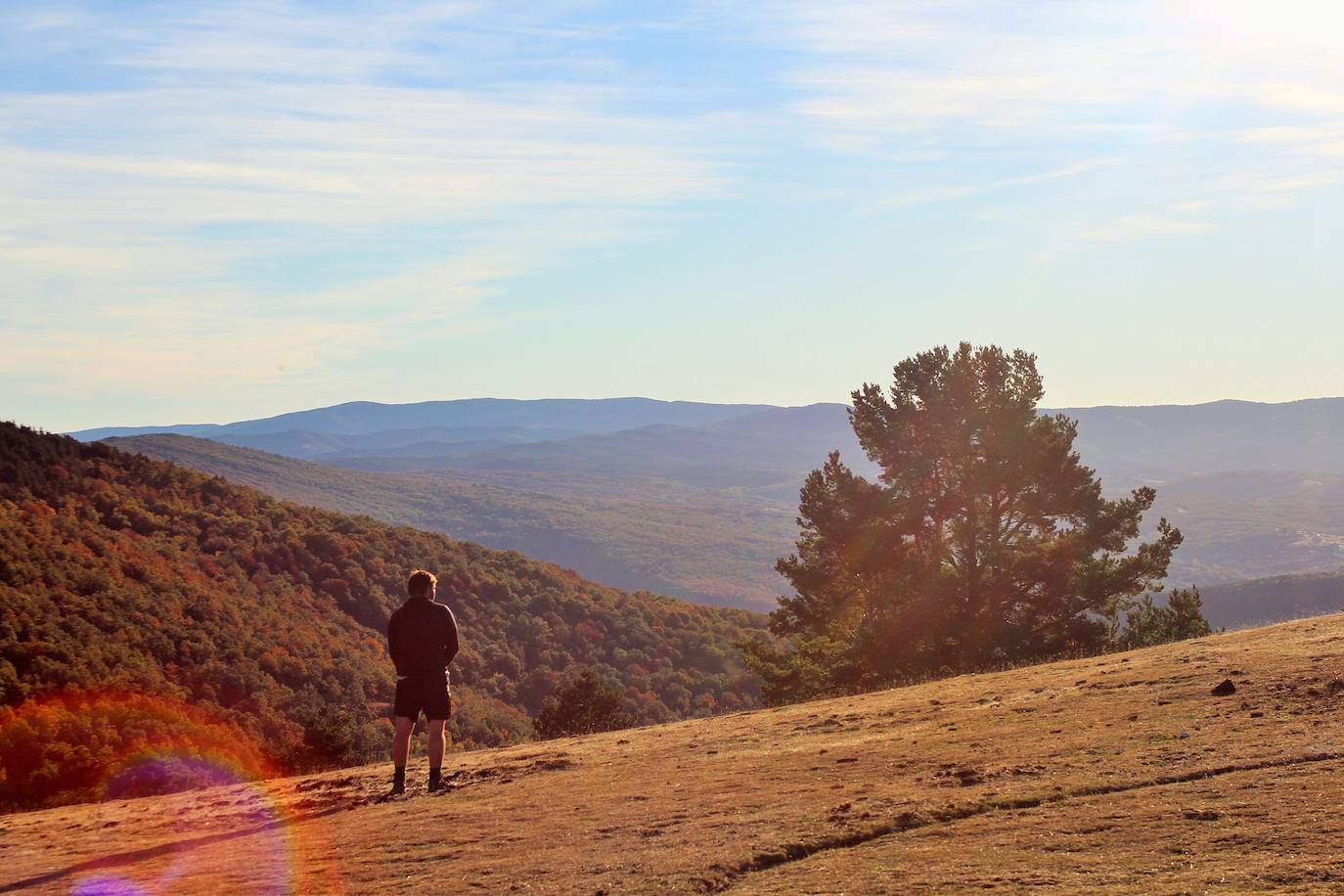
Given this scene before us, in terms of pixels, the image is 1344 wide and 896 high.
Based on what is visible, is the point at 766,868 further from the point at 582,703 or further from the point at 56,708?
the point at 56,708

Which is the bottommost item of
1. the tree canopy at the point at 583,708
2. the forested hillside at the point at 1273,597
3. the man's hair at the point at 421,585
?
the forested hillside at the point at 1273,597

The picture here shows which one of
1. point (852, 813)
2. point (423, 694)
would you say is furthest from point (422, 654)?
point (852, 813)

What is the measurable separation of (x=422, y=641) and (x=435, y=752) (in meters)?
1.25

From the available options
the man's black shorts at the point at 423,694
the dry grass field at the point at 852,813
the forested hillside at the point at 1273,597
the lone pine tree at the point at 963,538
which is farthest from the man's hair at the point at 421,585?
the forested hillside at the point at 1273,597

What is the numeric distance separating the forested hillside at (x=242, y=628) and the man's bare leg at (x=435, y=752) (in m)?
12.1

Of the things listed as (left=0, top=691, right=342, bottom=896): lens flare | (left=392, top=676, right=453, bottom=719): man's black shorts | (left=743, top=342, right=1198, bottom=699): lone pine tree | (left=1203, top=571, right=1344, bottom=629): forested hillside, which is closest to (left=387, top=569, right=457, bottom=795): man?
(left=392, top=676, right=453, bottom=719): man's black shorts

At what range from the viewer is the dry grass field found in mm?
6297

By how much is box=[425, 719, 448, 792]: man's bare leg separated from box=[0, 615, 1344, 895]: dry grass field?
23cm

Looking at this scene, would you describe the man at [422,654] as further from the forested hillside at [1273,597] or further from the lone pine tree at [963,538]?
the forested hillside at [1273,597]

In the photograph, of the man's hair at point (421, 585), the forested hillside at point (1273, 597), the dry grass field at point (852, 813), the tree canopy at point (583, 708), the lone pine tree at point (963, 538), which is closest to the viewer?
the dry grass field at point (852, 813)

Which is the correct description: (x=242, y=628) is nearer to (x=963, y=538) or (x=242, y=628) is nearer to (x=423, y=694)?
(x=963, y=538)

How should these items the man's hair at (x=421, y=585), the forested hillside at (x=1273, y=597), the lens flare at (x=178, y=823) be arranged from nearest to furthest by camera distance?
the lens flare at (x=178, y=823), the man's hair at (x=421, y=585), the forested hillside at (x=1273, y=597)

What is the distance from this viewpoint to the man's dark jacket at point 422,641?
35.1 feet

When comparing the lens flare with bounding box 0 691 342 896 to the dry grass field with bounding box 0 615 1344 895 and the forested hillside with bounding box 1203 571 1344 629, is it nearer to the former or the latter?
the dry grass field with bounding box 0 615 1344 895
